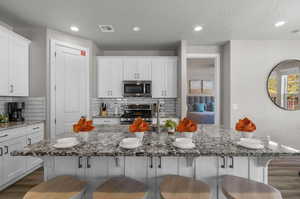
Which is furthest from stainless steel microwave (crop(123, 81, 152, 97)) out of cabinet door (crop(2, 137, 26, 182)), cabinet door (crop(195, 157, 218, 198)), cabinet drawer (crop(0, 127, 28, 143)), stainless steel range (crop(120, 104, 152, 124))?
cabinet door (crop(195, 157, 218, 198))

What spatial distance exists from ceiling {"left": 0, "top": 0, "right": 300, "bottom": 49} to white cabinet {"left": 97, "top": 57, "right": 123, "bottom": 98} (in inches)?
24.0

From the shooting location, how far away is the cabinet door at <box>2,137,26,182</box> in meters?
2.16

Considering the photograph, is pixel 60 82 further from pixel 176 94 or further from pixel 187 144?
pixel 187 144

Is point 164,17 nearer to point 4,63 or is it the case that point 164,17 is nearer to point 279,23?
point 279,23

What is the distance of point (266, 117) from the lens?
11.5 feet

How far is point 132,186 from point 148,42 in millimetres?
3294

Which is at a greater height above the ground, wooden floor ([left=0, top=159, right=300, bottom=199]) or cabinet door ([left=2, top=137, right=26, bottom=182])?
cabinet door ([left=2, top=137, right=26, bottom=182])

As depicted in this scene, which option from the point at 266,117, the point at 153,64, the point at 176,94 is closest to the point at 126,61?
the point at 153,64

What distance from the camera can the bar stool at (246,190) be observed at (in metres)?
1.04

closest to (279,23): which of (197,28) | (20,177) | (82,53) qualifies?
(197,28)

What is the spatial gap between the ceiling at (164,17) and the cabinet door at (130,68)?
0.58 meters

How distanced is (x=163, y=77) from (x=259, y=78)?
225cm

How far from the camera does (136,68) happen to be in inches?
152

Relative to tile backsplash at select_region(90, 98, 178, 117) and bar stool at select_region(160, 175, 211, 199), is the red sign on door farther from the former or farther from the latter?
bar stool at select_region(160, 175, 211, 199)
